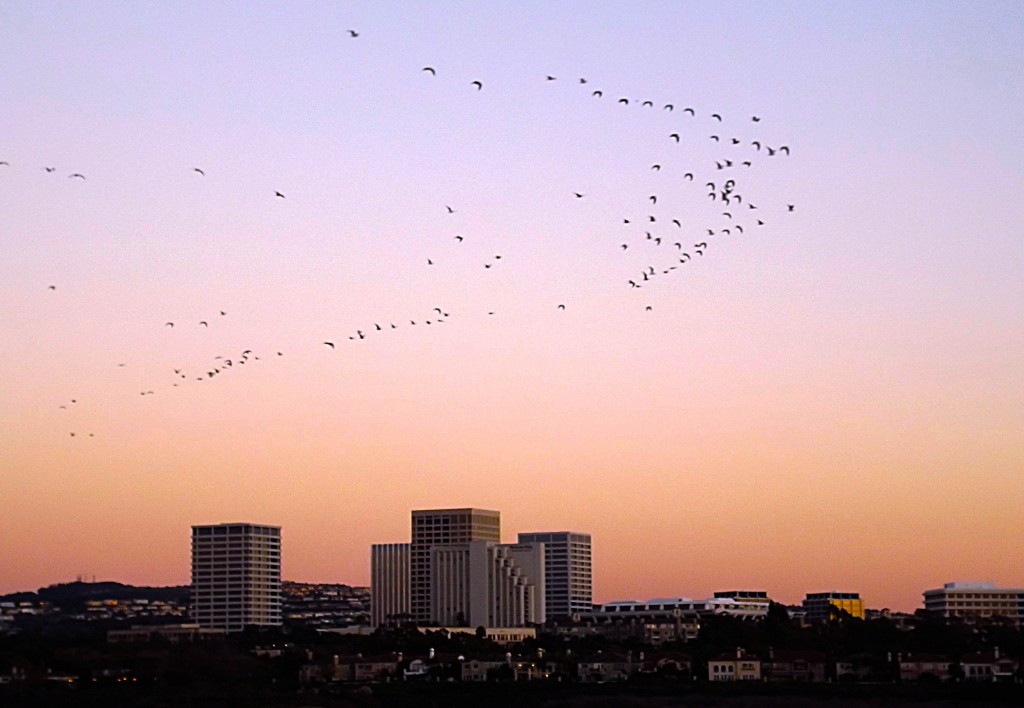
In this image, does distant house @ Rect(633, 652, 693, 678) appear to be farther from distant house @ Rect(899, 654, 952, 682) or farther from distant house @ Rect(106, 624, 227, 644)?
distant house @ Rect(106, 624, 227, 644)

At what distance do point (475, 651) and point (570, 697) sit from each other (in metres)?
25.0

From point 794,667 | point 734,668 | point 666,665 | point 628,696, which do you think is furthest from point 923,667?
point 628,696

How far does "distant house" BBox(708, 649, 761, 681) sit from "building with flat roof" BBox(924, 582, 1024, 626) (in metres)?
85.0

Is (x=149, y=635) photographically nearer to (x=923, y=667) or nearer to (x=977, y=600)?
(x=923, y=667)

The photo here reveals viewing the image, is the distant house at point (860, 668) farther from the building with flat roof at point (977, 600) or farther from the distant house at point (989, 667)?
the building with flat roof at point (977, 600)

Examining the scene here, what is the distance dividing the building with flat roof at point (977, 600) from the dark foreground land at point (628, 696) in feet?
311

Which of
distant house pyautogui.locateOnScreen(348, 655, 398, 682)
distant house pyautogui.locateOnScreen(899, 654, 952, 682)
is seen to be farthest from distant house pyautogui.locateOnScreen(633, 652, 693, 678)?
distant house pyautogui.locateOnScreen(348, 655, 398, 682)

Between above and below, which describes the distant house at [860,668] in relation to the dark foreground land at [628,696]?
above

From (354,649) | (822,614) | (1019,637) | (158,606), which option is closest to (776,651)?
(1019,637)

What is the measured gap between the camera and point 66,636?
83.2 m

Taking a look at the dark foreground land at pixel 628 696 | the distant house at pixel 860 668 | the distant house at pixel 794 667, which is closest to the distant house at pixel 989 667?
the distant house at pixel 860 668

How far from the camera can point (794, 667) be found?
10956 centimetres

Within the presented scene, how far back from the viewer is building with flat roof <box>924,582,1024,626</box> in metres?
191

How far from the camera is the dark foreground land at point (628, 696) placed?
293 feet
